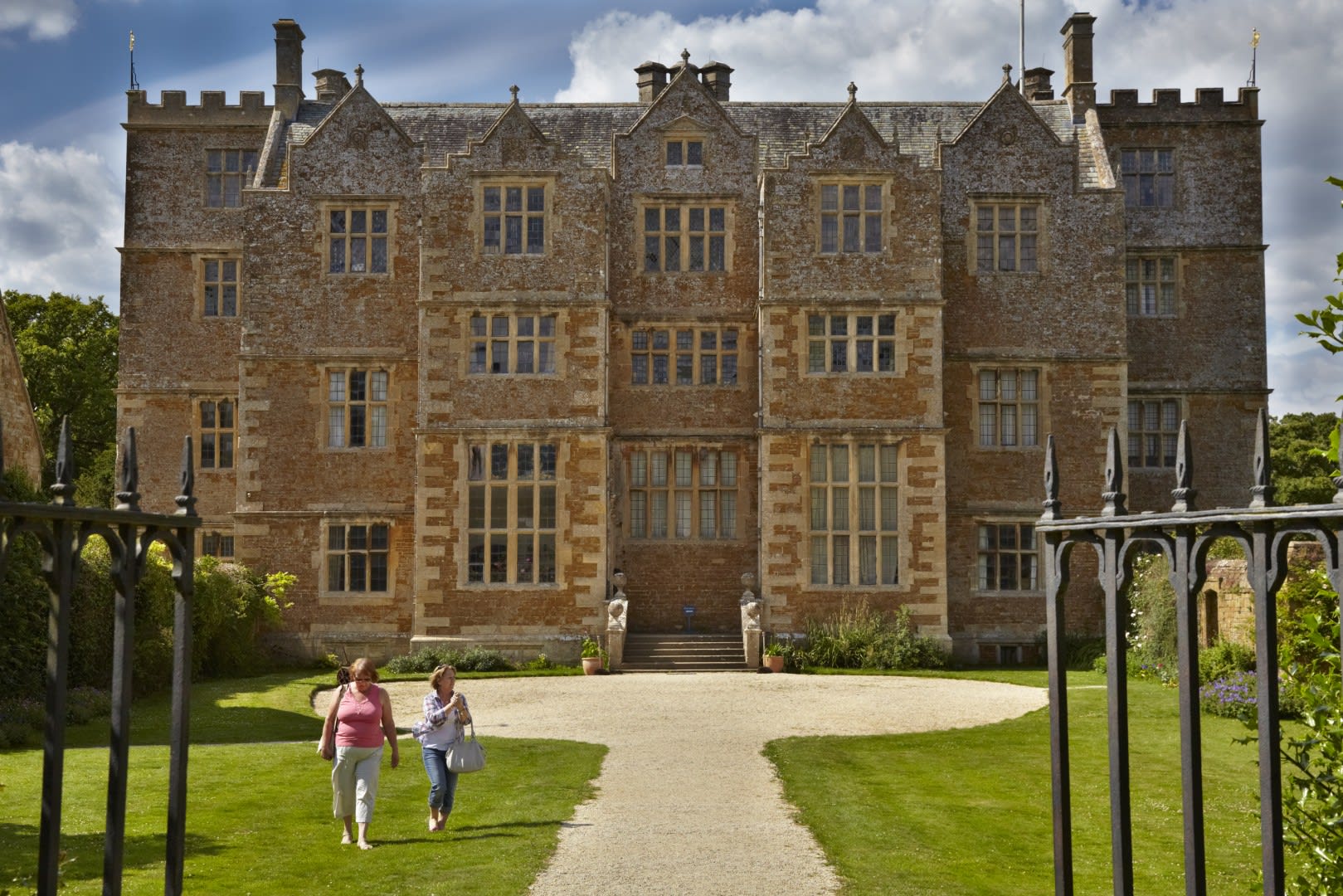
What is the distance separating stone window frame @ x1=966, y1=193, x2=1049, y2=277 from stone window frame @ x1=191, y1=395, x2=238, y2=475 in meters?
14.9

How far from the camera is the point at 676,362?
26.3 meters

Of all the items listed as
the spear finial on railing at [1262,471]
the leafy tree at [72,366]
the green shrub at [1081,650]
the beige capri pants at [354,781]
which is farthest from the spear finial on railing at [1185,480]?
the leafy tree at [72,366]

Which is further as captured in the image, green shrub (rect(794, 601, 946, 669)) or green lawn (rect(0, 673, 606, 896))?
green shrub (rect(794, 601, 946, 669))

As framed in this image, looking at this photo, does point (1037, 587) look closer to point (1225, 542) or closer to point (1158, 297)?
point (1225, 542)

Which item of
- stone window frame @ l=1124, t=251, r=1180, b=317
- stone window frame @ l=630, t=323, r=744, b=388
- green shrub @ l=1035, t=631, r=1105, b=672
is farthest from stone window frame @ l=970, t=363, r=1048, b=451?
stone window frame @ l=630, t=323, r=744, b=388

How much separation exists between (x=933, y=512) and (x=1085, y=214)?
21.4ft

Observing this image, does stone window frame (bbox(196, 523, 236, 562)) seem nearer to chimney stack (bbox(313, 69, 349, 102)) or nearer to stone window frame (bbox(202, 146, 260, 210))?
stone window frame (bbox(202, 146, 260, 210))

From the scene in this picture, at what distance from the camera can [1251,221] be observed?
28.7 m

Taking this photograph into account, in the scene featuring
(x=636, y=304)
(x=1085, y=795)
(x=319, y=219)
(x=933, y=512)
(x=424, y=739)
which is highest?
(x=319, y=219)

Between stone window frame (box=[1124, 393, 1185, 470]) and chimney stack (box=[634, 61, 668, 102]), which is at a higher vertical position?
chimney stack (box=[634, 61, 668, 102])

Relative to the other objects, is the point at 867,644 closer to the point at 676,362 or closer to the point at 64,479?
the point at 676,362

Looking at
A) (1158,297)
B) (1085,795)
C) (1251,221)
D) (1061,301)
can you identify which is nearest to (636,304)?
(1061,301)

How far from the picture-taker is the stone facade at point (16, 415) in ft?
63.1

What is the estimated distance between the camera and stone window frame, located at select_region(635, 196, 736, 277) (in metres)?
26.1
